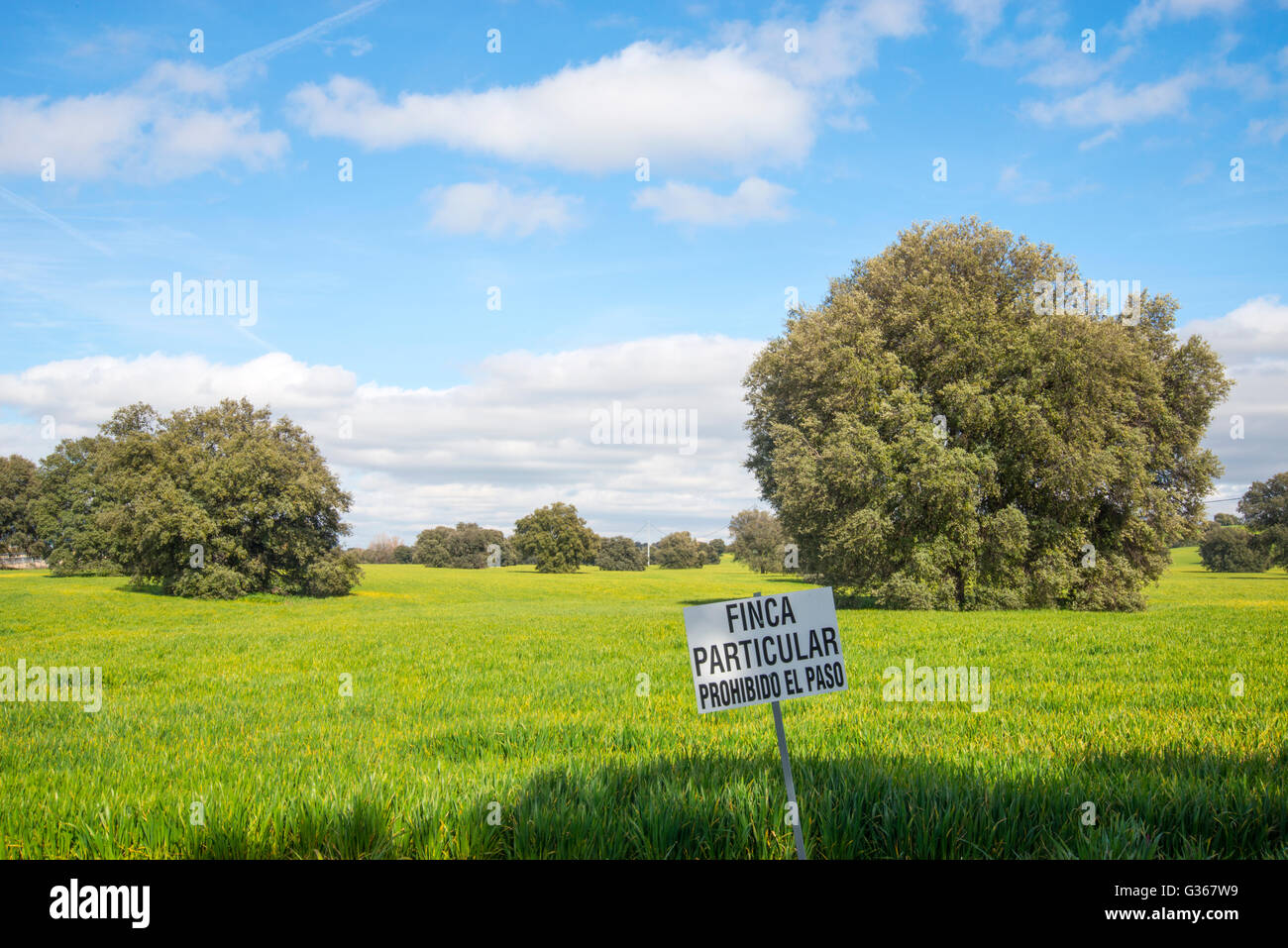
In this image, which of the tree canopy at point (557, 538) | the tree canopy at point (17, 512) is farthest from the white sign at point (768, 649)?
the tree canopy at point (17, 512)

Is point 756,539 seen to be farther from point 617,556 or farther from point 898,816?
point 898,816

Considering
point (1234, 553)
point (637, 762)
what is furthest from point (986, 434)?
point (1234, 553)

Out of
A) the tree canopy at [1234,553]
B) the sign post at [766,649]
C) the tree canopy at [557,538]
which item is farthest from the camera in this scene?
the tree canopy at [557,538]

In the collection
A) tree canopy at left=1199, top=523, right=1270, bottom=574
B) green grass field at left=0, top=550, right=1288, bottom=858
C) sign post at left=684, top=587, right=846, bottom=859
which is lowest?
tree canopy at left=1199, top=523, right=1270, bottom=574

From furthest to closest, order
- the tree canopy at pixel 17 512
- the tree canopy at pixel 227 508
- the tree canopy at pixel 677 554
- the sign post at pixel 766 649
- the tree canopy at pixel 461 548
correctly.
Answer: the tree canopy at pixel 677 554 → the tree canopy at pixel 461 548 → the tree canopy at pixel 17 512 → the tree canopy at pixel 227 508 → the sign post at pixel 766 649

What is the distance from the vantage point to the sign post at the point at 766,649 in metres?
4.76

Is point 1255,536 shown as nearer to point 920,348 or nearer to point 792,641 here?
point 920,348

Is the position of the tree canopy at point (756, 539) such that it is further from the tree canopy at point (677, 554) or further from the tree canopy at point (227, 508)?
the tree canopy at point (227, 508)

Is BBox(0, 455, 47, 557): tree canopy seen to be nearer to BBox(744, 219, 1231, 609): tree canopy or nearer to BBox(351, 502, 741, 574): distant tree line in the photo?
BBox(351, 502, 741, 574): distant tree line

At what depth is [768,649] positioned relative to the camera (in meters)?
4.82

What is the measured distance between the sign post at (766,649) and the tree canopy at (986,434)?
26832 millimetres

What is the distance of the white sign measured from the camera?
188 inches

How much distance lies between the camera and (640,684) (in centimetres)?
1295

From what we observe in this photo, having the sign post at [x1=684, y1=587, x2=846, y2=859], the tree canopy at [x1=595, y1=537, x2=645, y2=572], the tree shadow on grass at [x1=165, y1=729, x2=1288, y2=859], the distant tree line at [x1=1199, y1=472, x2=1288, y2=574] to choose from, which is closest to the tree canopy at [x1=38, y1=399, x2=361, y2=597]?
the tree shadow on grass at [x1=165, y1=729, x2=1288, y2=859]
